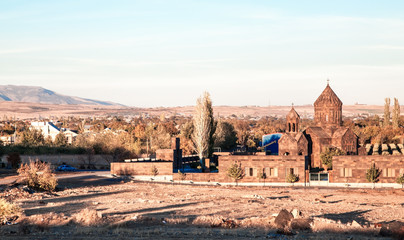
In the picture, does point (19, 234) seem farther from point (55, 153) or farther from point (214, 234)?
point (55, 153)

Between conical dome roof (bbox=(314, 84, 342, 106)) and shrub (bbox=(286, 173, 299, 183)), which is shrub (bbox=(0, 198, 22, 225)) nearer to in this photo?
shrub (bbox=(286, 173, 299, 183))

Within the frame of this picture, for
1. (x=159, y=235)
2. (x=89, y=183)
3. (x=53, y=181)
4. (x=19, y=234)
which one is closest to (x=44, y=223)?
(x=19, y=234)

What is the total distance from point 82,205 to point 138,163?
770 inches

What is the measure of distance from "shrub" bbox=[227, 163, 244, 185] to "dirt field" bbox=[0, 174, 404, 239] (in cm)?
269

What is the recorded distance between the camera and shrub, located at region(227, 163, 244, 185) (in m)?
51.5

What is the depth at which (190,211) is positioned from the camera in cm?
3394

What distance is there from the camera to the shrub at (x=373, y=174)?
48500 millimetres

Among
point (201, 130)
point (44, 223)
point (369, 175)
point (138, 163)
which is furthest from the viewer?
point (201, 130)

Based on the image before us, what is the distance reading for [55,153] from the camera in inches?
2798

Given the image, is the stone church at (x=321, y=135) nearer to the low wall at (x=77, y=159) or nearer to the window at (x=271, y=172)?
the window at (x=271, y=172)

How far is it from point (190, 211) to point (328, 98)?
1262 inches

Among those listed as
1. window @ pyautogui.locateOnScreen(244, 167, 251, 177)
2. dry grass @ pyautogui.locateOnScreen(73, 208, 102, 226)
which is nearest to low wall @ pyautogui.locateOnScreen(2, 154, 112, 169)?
window @ pyautogui.locateOnScreen(244, 167, 251, 177)

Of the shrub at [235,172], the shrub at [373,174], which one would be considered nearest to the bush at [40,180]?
the shrub at [235,172]

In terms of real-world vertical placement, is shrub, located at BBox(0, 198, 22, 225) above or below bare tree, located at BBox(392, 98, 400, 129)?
below
